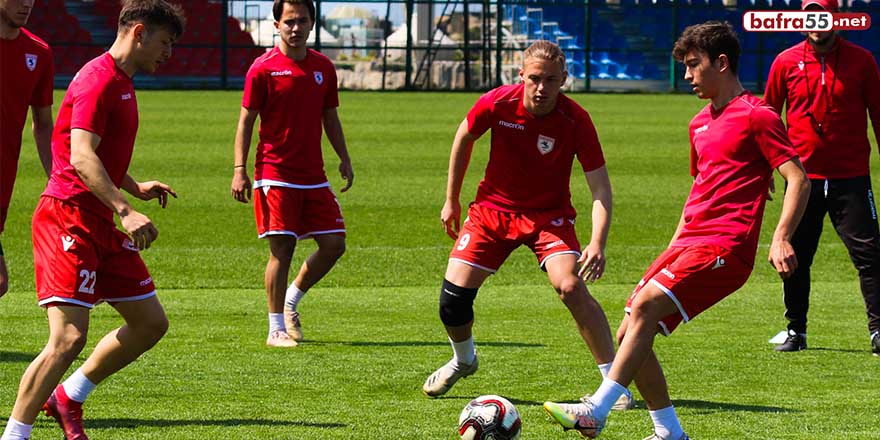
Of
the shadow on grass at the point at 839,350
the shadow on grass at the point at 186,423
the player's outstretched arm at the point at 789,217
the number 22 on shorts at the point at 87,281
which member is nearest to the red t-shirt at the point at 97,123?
the number 22 on shorts at the point at 87,281

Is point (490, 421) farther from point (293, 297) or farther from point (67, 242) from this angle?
point (293, 297)

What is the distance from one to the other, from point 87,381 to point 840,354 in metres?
5.03

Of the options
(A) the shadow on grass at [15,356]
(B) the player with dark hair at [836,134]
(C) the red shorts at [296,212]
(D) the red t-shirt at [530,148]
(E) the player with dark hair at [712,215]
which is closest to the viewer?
(E) the player with dark hair at [712,215]

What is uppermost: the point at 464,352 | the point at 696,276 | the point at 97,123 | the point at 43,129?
the point at 97,123

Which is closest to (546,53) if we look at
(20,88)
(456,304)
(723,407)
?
(456,304)

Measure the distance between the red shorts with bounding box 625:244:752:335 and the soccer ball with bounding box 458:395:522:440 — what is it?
71 centimetres

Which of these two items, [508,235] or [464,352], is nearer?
[508,235]

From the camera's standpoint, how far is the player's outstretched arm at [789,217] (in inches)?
227

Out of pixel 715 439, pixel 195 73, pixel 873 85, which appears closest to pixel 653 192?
pixel 873 85

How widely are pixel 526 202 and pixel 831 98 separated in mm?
2837

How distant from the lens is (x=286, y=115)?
9.27 meters

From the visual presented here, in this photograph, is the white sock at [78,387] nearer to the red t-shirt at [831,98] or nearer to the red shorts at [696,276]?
the red shorts at [696,276]

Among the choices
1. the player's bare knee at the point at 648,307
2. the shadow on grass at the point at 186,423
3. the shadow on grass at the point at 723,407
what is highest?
the player's bare knee at the point at 648,307

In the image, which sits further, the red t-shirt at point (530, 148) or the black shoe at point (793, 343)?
the black shoe at point (793, 343)
